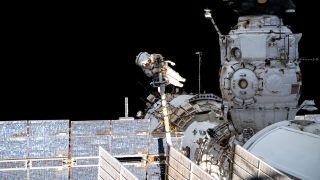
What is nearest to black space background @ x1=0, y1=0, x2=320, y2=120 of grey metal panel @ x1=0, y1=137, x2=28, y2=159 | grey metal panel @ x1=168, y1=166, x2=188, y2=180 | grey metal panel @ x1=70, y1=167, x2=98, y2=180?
grey metal panel @ x1=0, y1=137, x2=28, y2=159

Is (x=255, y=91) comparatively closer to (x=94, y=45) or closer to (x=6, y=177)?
(x=6, y=177)

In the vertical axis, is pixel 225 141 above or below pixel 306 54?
below

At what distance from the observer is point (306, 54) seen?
2391 centimetres

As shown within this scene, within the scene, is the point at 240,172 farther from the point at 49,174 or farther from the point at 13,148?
the point at 13,148

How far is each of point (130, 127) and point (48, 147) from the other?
175 centimetres

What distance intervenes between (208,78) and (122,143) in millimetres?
18112

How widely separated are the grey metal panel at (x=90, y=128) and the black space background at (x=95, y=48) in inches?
583

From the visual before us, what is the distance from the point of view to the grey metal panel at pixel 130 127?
10.4 m

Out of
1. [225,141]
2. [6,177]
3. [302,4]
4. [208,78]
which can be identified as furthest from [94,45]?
[6,177]

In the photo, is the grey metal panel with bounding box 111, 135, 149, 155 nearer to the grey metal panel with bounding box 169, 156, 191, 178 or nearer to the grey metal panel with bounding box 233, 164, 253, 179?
the grey metal panel with bounding box 169, 156, 191, 178

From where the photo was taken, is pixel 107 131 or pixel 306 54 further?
pixel 306 54

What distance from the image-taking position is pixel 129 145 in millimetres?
10367

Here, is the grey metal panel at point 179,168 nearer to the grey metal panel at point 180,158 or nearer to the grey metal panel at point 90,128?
the grey metal panel at point 180,158

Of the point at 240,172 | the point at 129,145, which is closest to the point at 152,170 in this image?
the point at 129,145
